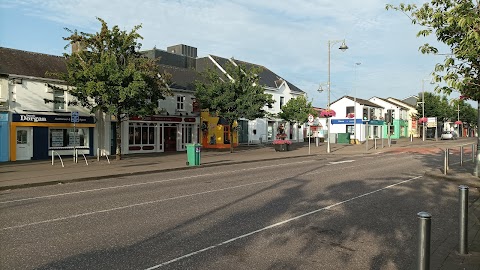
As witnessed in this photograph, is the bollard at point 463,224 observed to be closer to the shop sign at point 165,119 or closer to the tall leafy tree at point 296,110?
the shop sign at point 165,119

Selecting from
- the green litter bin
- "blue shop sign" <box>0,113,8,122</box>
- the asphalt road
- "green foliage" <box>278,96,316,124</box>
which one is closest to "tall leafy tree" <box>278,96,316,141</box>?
"green foliage" <box>278,96,316,124</box>

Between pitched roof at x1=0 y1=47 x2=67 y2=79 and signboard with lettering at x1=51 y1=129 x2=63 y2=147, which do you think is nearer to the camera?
pitched roof at x1=0 y1=47 x2=67 y2=79

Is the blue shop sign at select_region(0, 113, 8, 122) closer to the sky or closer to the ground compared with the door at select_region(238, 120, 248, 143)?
closer to the sky

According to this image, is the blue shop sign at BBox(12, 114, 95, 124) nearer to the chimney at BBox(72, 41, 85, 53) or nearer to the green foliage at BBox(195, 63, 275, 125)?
the chimney at BBox(72, 41, 85, 53)

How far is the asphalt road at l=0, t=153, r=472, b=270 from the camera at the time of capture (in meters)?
5.36

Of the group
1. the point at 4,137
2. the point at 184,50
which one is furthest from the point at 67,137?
the point at 184,50

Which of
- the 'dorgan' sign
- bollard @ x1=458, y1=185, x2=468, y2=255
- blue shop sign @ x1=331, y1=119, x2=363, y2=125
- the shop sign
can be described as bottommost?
bollard @ x1=458, y1=185, x2=468, y2=255

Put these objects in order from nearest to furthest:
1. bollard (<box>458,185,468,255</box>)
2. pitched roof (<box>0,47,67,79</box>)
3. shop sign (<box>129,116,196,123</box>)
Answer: bollard (<box>458,185,468,255</box>)
pitched roof (<box>0,47,67,79</box>)
shop sign (<box>129,116,196,123</box>)

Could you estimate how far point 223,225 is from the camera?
7.23 metres

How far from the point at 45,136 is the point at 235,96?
45.1 feet

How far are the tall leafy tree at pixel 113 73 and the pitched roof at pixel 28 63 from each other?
3873 mm

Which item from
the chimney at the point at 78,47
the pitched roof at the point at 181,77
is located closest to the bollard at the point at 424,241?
the chimney at the point at 78,47

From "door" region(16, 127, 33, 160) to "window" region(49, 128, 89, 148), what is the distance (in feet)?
4.53

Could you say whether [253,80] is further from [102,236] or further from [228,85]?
[102,236]
